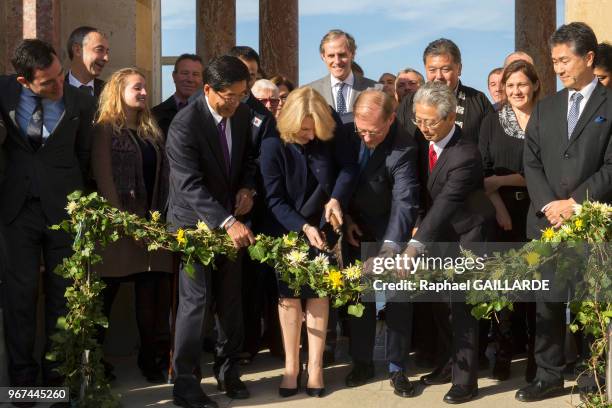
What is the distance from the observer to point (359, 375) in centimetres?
742

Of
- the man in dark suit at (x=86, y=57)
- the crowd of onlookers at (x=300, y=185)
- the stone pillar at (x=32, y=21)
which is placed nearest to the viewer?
the crowd of onlookers at (x=300, y=185)

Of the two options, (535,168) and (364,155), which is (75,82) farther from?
(535,168)

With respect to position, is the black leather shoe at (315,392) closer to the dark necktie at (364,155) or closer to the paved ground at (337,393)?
the paved ground at (337,393)

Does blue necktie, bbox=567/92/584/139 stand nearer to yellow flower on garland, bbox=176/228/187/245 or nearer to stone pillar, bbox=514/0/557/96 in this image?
yellow flower on garland, bbox=176/228/187/245

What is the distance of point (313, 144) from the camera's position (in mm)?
7086

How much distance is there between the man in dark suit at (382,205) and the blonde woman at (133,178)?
4.72ft

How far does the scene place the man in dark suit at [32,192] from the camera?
7.06 meters

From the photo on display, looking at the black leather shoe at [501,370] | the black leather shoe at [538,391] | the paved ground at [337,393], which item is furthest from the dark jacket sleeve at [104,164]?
the black leather shoe at [538,391]

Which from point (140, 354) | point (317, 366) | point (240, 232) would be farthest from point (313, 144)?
point (140, 354)

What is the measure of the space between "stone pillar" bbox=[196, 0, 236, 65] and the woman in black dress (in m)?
10.3

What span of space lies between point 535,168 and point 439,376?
5.27 feet

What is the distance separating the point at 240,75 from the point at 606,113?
7.75 ft

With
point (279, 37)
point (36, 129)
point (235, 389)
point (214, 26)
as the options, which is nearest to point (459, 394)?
point (235, 389)

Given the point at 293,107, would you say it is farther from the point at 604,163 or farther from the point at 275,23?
the point at 275,23
